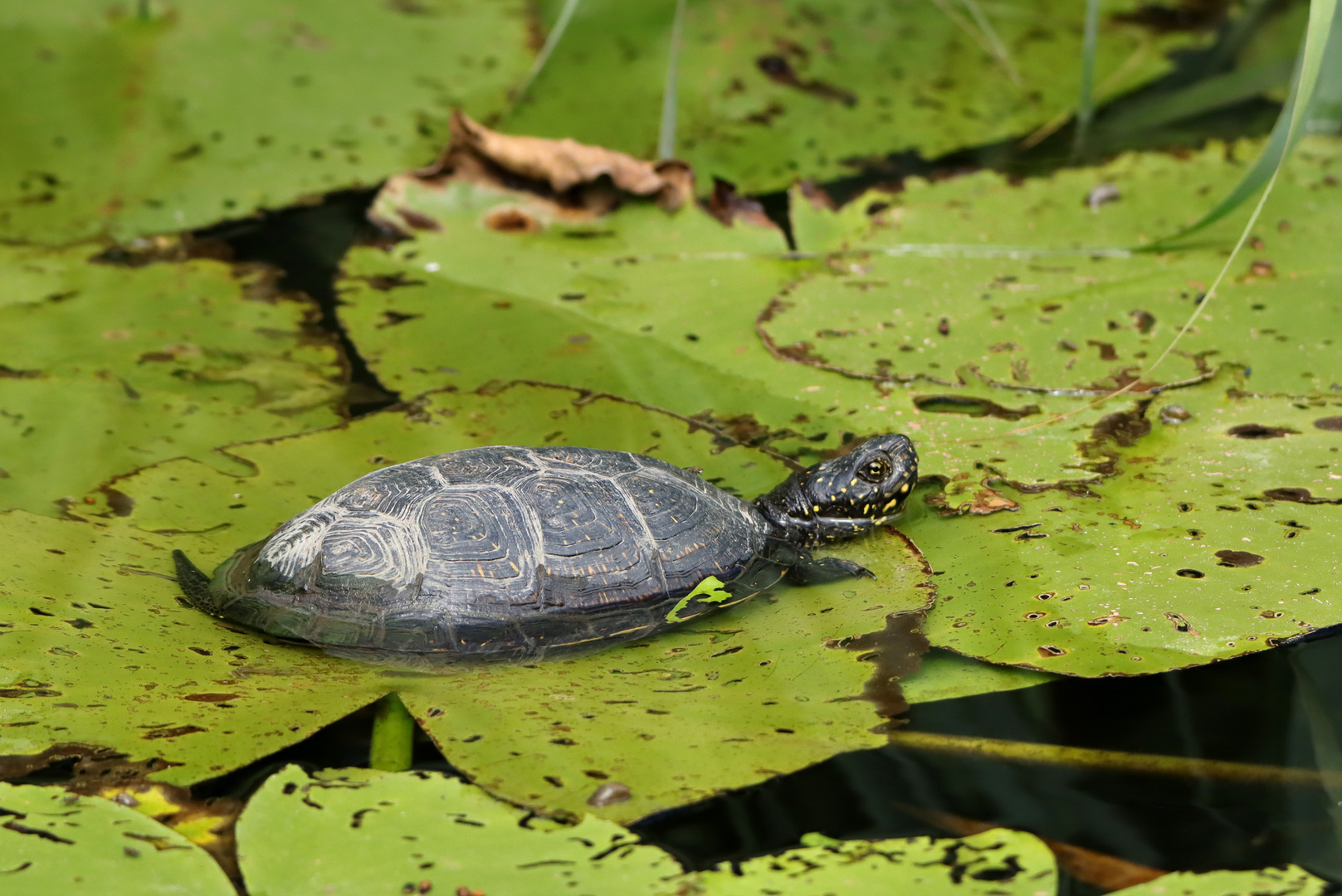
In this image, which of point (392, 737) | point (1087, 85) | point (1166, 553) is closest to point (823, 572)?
point (1166, 553)

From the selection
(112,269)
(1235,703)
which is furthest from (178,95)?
(1235,703)

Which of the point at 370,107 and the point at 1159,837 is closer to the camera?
the point at 1159,837

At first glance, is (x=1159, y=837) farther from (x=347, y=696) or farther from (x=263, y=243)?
(x=263, y=243)

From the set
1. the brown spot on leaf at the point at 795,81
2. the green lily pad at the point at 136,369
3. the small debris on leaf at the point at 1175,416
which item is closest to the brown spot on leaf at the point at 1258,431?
the small debris on leaf at the point at 1175,416

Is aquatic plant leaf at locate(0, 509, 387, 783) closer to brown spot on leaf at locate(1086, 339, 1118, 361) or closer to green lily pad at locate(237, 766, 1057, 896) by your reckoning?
green lily pad at locate(237, 766, 1057, 896)

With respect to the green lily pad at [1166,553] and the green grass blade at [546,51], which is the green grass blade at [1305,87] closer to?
the green lily pad at [1166,553]

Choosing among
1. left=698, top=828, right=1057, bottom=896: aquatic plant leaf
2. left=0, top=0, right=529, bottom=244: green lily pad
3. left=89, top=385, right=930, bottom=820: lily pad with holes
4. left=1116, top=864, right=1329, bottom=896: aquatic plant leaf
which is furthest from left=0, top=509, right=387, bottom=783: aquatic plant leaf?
left=0, top=0, right=529, bottom=244: green lily pad

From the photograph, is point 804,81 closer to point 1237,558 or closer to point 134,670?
point 1237,558
